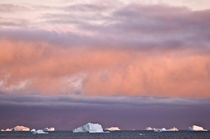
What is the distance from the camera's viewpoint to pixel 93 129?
7820 inches
